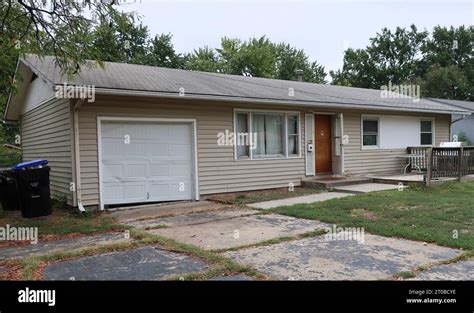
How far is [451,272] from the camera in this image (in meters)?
4.21

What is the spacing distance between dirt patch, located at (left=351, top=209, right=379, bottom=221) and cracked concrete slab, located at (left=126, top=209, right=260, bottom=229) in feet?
6.38

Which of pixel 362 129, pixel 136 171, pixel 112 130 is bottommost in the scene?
pixel 136 171

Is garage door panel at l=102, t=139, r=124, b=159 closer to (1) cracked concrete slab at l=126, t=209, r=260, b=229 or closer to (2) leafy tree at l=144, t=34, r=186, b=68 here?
(1) cracked concrete slab at l=126, t=209, r=260, b=229

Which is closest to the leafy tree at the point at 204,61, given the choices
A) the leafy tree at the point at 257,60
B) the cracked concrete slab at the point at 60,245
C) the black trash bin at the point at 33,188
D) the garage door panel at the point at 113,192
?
the leafy tree at the point at 257,60

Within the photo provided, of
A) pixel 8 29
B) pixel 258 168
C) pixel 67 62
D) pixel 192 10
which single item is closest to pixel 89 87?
pixel 67 62

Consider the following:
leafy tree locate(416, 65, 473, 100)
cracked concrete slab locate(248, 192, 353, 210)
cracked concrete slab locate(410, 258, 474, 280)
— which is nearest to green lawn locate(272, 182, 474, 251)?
cracked concrete slab locate(248, 192, 353, 210)

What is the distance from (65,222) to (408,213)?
6412mm

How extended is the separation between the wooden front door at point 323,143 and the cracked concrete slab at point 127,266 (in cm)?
830

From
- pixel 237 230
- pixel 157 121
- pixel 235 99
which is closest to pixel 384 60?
pixel 235 99

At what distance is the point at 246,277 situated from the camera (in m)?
4.15

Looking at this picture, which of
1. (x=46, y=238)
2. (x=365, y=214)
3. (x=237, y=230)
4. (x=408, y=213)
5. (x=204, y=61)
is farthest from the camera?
(x=204, y=61)

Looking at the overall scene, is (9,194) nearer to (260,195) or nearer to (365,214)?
(260,195)
